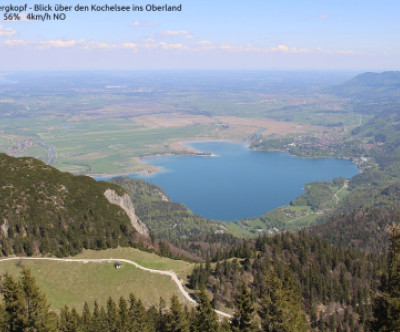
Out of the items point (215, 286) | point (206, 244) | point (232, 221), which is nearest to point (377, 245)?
point (206, 244)

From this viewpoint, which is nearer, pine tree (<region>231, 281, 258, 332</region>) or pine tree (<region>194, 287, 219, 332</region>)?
pine tree (<region>231, 281, 258, 332</region>)

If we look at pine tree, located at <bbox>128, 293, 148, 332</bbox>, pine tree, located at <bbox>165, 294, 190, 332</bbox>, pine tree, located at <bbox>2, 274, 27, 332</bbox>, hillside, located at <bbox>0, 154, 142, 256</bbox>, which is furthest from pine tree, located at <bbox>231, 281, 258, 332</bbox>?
hillside, located at <bbox>0, 154, 142, 256</bbox>

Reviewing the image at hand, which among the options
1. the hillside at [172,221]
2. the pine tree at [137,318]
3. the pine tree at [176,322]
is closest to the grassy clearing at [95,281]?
the pine tree at [137,318]

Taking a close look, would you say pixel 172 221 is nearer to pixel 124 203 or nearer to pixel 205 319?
pixel 124 203

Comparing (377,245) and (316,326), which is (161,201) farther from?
(316,326)

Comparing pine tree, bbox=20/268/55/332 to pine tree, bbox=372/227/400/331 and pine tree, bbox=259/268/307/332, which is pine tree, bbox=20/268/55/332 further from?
pine tree, bbox=372/227/400/331

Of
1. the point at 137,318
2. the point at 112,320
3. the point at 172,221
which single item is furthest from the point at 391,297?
the point at 172,221

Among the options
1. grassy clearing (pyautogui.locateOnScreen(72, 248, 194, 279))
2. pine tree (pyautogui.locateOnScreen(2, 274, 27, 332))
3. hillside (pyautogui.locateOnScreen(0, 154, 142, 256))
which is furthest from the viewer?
hillside (pyautogui.locateOnScreen(0, 154, 142, 256))
